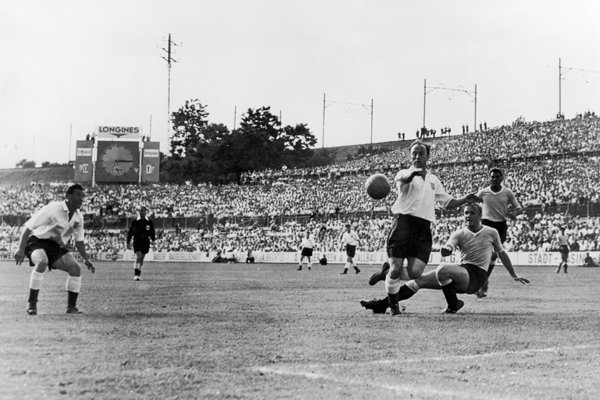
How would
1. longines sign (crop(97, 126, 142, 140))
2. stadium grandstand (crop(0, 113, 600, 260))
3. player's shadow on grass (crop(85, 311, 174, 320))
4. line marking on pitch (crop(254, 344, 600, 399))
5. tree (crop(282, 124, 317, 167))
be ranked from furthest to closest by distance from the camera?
tree (crop(282, 124, 317, 167))
longines sign (crop(97, 126, 142, 140))
stadium grandstand (crop(0, 113, 600, 260))
player's shadow on grass (crop(85, 311, 174, 320))
line marking on pitch (crop(254, 344, 600, 399))

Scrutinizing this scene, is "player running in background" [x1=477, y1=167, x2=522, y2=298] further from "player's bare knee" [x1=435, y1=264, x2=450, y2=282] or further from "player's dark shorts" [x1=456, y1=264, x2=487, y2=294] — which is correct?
"player's bare knee" [x1=435, y1=264, x2=450, y2=282]

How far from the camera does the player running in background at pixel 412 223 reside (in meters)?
10.6

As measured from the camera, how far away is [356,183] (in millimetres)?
60875

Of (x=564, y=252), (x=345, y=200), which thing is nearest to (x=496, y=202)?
(x=564, y=252)

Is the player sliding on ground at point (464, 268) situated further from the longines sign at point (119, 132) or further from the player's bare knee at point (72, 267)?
the longines sign at point (119, 132)

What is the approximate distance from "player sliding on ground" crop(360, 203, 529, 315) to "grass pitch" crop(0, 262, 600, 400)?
32 cm

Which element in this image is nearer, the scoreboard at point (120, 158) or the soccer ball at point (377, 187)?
the soccer ball at point (377, 187)

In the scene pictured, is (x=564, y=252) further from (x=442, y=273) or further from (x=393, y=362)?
(x=393, y=362)

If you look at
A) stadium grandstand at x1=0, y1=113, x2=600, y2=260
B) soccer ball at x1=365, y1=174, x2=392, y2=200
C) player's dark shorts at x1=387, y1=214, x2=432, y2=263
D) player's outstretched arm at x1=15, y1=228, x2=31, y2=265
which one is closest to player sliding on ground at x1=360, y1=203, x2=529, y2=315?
player's dark shorts at x1=387, y1=214, x2=432, y2=263

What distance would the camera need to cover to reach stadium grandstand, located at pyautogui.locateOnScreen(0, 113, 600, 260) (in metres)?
43.6

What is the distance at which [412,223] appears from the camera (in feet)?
35.0

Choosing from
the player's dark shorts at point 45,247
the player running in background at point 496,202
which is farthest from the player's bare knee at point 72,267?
the player running in background at point 496,202

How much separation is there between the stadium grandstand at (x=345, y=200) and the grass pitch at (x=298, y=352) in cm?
3184

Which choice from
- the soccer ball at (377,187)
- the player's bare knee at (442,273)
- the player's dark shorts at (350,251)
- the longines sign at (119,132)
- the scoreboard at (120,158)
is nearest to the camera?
the player's bare knee at (442,273)
